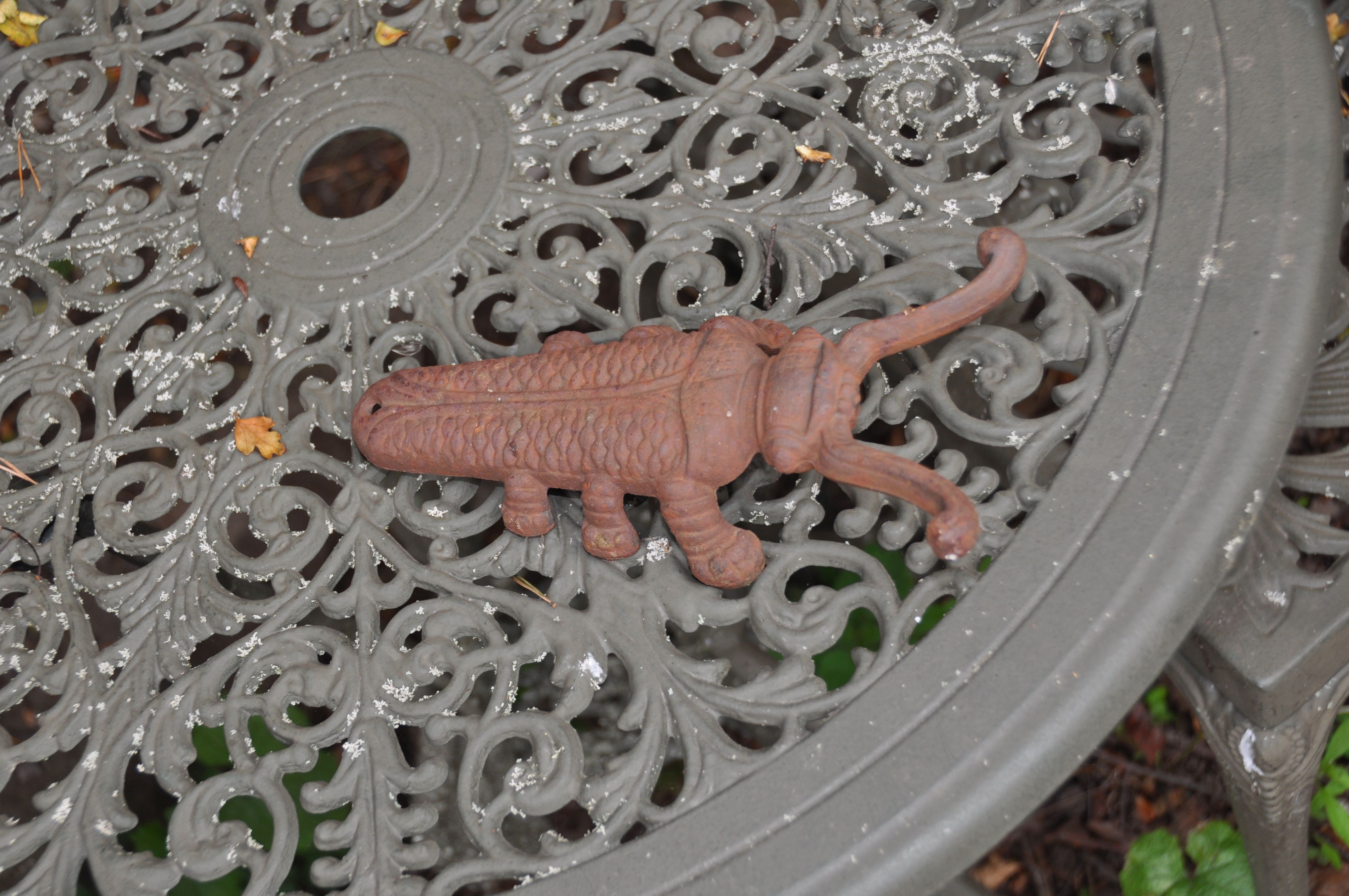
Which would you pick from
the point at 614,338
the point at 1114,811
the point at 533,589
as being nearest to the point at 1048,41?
the point at 614,338

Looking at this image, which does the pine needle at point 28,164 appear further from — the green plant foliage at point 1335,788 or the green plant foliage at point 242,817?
the green plant foliage at point 1335,788

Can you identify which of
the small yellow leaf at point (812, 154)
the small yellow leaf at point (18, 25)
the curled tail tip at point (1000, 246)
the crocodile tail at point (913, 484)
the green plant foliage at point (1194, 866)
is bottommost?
the green plant foliage at point (1194, 866)

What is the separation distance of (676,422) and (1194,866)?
1409mm

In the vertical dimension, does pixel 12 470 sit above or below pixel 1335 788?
above

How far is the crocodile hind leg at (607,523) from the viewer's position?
0.94 meters

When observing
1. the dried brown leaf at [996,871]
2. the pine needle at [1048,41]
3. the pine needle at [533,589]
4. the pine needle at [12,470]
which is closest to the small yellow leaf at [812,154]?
the pine needle at [1048,41]

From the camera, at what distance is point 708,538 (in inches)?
36.6

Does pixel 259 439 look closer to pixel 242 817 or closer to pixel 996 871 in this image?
pixel 242 817

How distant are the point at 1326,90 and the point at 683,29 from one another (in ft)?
2.66

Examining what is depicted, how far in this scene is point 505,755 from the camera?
1794mm

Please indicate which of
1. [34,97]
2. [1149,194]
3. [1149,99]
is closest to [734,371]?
[1149,194]

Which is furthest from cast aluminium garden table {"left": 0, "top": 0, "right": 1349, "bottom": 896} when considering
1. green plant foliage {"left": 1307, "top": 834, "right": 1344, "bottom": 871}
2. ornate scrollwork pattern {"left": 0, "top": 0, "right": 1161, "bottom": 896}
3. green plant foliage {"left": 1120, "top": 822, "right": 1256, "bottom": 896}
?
green plant foliage {"left": 1307, "top": 834, "right": 1344, "bottom": 871}

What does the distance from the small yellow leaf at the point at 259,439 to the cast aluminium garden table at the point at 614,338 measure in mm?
16

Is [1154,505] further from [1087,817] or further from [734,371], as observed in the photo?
[1087,817]
